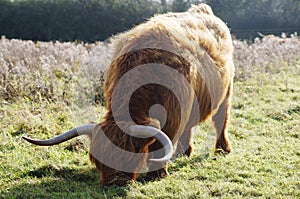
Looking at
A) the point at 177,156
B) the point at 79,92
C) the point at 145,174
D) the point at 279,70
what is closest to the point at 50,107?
the point at 79,92

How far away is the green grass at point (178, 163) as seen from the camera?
414cm

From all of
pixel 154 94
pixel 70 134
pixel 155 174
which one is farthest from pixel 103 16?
pixel 70 134

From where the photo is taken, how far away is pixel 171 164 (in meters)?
5.10

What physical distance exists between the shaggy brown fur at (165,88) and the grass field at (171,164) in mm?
319

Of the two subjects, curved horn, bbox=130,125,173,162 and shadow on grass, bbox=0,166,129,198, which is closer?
curved horn, bbox=130,125,173,162

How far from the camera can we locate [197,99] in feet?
15.7

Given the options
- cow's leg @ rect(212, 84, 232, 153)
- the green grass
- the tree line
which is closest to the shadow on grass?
the green grass

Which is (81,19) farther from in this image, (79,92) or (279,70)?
(79,92)

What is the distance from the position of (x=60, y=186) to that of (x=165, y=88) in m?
1.45

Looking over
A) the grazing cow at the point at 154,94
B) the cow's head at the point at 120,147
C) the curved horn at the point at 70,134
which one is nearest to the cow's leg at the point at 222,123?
the grazing cow at the point at 154,94

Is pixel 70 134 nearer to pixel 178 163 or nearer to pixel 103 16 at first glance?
pixel 178 163

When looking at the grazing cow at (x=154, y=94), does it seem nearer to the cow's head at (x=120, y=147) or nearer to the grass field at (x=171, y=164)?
the cow's head at (x=120, y=147)

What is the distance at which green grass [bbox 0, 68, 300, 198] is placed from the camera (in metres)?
4.14

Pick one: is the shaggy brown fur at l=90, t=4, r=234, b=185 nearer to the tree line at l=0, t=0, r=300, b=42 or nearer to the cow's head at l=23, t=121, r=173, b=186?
the cow's head at l=23, t=121, r=173, b=186
